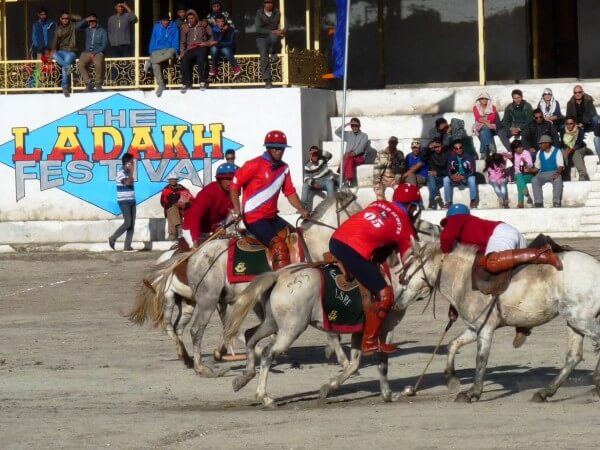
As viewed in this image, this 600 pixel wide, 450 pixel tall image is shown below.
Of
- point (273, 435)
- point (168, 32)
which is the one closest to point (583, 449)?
point (273, 435)

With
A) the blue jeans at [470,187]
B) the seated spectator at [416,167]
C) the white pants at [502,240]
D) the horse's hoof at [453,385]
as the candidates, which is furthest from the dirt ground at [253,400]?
the seated spectator at [416,167]

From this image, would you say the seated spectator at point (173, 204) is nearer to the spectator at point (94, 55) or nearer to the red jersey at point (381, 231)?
the spectator at point (94, 55)

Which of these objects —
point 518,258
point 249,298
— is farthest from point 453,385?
point 249,298

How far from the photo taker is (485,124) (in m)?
27.2

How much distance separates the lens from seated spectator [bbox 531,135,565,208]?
25328mm

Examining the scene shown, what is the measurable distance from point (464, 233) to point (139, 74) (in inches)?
666

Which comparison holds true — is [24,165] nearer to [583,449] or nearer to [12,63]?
[12,63]

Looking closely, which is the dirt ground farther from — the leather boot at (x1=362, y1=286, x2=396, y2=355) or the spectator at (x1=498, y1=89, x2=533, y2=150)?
the spectator at (x1=498, y1=89, x2=533, y2=150)

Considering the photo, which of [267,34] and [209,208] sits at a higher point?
[267,34]

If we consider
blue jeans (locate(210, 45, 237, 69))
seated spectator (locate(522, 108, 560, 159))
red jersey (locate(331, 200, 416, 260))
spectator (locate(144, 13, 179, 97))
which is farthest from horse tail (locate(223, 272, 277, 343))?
spectator (locate(144, 13, 179, 97))

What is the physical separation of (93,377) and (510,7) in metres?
19.6

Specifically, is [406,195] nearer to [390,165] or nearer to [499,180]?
[499,180]

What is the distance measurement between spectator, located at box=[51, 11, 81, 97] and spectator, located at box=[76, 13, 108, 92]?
239mm

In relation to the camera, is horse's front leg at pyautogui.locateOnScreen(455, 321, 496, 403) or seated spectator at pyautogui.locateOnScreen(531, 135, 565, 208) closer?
horse's front leg at pyautogui.locateOnScreen(455, 321, 496, 403)
